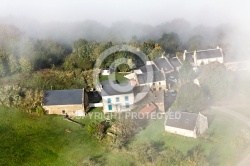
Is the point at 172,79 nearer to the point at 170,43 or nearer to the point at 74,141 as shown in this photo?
the point at 170,43

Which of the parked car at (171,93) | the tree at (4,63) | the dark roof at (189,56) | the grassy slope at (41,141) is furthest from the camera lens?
the dark roof at (189,56)

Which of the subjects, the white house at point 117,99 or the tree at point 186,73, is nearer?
the white house at point 117,99

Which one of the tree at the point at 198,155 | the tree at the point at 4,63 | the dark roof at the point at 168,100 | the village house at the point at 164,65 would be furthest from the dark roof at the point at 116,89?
the tree at the point at 4,63

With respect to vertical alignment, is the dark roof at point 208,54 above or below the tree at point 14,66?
above

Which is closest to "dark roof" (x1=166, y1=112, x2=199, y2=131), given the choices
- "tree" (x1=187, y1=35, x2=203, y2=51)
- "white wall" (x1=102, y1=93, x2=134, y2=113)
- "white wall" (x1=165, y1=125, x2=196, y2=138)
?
"white wall" (x1=165, y1=125, x2=196, y2=138)

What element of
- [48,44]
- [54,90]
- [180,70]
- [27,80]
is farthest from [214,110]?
[48,44]

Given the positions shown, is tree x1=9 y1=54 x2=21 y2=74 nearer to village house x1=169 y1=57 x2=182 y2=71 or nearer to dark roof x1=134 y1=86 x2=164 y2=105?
dark roof x1=134 y1=86 x2=164 y2=105

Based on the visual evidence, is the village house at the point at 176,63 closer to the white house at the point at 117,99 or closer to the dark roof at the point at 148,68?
the dark roof at the point at 148,68

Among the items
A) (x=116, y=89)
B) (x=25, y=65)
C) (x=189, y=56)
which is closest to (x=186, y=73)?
(x=189, y=56)

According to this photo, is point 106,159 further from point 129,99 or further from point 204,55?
point 204,55
